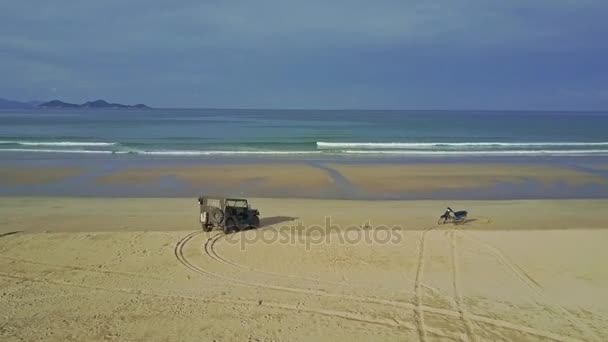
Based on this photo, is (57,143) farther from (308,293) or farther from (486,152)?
(308,293)

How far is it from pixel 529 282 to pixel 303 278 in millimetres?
4378

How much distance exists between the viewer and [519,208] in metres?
15.2

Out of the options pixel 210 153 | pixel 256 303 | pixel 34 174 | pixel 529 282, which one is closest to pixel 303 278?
pixel 256 303

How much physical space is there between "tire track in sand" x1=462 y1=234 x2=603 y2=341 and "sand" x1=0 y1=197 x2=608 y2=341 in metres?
0.03

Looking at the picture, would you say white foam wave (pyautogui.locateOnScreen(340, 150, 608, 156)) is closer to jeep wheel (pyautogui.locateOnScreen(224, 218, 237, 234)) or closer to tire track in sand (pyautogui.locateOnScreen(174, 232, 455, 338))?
jeep wheel (pyautogui.locateOnScreen(224, 218, 237, 234))

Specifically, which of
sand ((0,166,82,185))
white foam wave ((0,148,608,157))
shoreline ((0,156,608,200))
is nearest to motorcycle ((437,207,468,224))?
shoreline ((0,156,608,200))

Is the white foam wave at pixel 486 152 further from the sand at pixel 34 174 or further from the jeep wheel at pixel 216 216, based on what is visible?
the jeep wheel at pixel 216 216

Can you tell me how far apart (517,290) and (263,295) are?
15.4ft

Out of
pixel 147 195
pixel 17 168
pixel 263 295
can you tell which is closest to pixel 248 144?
pixel 17 168

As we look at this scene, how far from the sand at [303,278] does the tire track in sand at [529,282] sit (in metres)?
0.03

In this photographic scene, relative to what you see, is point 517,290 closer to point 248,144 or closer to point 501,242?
point 501,242

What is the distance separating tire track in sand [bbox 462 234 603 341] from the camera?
264 inches

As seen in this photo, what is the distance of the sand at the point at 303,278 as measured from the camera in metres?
6.64

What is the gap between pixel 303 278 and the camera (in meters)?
8.55
